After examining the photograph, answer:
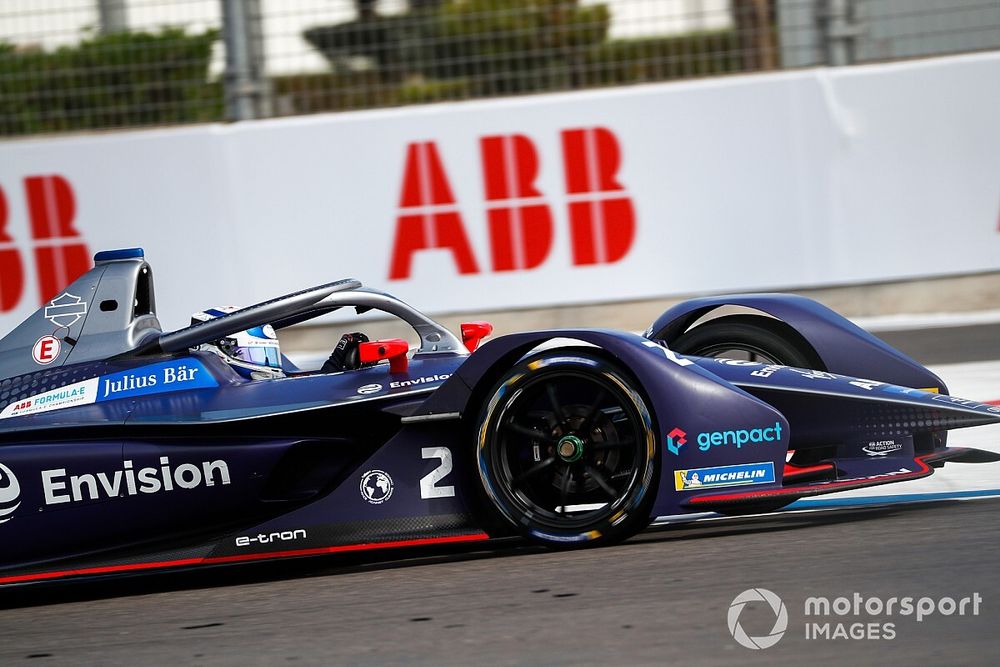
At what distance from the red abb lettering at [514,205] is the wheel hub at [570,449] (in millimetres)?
4514

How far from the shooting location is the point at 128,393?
177 inches

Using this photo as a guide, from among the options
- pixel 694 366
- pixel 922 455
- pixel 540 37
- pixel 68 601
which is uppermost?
pixel 540 37

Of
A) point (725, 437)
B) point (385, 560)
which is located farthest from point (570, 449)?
point (385, 560)

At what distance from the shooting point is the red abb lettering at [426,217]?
867 centimetres

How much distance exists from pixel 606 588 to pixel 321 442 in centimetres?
113

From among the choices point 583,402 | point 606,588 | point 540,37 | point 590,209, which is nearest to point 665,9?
point 540,37

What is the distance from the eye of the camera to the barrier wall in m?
8.49

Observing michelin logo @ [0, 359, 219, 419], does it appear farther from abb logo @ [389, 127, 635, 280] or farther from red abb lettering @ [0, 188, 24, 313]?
red abb lettering @ [0, 188, 24, 313]

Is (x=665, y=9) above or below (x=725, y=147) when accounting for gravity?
above

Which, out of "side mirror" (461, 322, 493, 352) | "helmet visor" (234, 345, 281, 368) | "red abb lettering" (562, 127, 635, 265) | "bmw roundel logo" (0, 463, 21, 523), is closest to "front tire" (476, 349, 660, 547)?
"side mirror" (461, 322, 493, 352)

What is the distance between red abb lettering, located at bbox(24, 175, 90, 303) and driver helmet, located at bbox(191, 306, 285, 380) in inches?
168

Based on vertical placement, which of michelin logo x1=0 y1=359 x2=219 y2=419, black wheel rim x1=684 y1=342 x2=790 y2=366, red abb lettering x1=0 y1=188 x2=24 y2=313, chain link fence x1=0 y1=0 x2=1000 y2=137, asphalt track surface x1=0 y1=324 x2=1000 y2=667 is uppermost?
chain link fence x1=0 y1=0 x2=1000 y2=137

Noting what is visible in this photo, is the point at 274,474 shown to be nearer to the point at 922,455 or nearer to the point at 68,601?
the point at 68,601

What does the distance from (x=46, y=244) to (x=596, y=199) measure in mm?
3758
